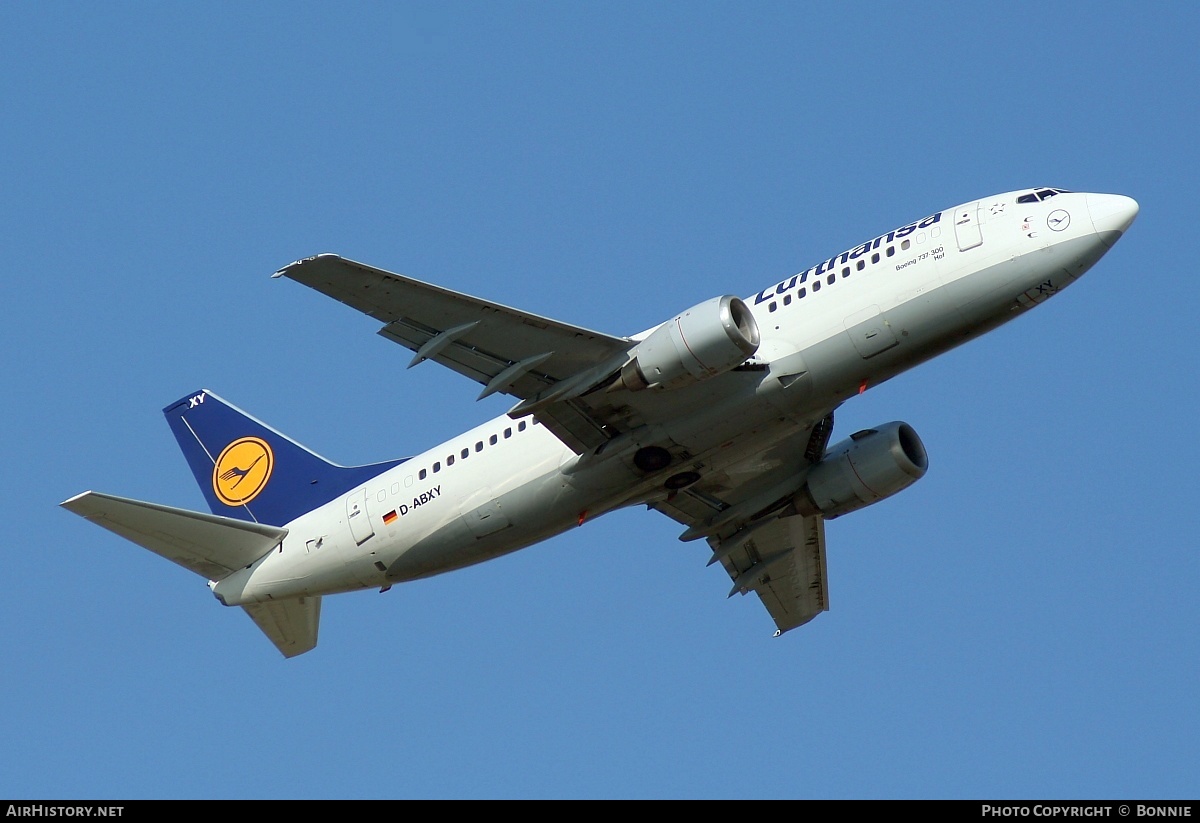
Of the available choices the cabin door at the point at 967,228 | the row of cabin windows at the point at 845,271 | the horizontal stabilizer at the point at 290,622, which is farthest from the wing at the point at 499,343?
the horizontal stabilizer at the point at 290,622

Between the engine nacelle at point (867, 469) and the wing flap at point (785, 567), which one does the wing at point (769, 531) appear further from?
the engine nacelle at point (867, 469)

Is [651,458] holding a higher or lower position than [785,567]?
lower

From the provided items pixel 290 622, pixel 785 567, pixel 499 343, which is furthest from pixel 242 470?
pixel 785 567

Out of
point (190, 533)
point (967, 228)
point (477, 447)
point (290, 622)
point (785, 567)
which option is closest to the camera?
point (967, 228)

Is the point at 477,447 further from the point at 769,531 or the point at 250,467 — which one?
the point at 769,531

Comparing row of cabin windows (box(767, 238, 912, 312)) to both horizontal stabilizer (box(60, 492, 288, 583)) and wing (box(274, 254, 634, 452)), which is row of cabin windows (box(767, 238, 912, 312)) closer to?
wing (box(274, 254, 634, 452))

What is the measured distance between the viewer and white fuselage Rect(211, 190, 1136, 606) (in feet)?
115

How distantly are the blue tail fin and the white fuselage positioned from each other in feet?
11.0

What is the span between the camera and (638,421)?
1423 inches

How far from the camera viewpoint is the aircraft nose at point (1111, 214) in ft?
114

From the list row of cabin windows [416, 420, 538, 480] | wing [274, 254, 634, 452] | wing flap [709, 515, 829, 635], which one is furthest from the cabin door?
row of cabin windows [416, 420, 538, 480]

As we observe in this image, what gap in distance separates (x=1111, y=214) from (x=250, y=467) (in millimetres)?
23949

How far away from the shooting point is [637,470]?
36.9 m
